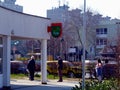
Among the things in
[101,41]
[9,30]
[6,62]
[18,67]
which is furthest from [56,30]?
[101,41]

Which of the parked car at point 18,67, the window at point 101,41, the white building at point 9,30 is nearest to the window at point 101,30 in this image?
the window at point 101,41

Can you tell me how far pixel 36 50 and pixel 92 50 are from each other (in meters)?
20.7

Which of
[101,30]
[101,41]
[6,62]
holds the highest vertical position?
[101,30]

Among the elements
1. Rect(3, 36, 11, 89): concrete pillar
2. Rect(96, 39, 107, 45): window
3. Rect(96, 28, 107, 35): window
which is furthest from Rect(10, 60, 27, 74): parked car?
Rect(96, 39, 107, 45): window

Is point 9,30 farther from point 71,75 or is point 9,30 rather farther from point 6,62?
point 71,75

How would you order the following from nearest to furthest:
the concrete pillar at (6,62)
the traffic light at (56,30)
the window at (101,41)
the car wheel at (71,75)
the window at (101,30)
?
the concrete pillar at (6,62) → the traffic light at (56,30) → the car wheel at (71,75) → the window at (101,30) → the window at (101,41)

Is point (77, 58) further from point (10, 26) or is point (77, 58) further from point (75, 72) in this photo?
point (10, 26)

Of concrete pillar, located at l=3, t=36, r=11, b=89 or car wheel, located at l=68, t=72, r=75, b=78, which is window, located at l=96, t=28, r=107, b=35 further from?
concrete pillar, located at l=3, t=36, r=11, b=89

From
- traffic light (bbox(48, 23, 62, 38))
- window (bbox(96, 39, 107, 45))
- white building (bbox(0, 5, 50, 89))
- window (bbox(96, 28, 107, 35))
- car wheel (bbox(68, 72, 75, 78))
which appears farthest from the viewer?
window (bbox(96, 39, 107, 45))

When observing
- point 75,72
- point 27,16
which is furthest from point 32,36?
point 75,72

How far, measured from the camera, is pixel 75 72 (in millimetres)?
39312

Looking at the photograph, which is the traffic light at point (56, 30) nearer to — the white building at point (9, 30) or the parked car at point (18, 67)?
the white building at point (9, 30)

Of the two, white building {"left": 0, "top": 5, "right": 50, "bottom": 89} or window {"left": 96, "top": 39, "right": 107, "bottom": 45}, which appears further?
window {"left": 96, "top": 39, "right": 107, "bottom": 45}

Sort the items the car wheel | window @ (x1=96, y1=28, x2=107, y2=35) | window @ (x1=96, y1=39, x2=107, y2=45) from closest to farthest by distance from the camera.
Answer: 1. the car wheel
2. window @ (x1=96, y1=28, x2=107, y2=35)
3. window @ (x1=96, y1=39, x2=107, y2=45)
